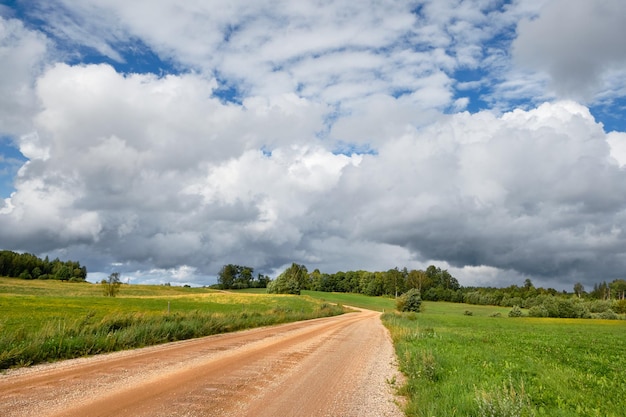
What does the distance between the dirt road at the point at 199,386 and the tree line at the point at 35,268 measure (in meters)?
162

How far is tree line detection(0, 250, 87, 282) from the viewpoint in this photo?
146m

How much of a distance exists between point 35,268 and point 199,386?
177 m

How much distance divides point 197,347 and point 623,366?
18.2 metres

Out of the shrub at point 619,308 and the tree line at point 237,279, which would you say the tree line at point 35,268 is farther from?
the shrub at point 619,308

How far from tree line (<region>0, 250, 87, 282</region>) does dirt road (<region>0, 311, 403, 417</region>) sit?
162474 mm

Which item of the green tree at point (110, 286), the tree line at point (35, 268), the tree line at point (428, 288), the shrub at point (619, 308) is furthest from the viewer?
the tree line at point (35, 268)

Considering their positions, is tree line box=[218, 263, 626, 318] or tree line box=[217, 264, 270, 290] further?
tree line box=[217, 264, 270, 290]

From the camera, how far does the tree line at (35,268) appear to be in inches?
5733

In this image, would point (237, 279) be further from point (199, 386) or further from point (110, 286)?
point (199, 386)

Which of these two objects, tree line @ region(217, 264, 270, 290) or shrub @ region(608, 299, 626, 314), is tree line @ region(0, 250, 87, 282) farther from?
shrub @ region(608, 299, 626, 314)

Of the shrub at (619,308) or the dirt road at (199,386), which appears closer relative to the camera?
the dirt road at (199,386)

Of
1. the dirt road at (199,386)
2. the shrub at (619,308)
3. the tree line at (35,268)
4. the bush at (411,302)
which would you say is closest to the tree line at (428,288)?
the shrub at (619,308)

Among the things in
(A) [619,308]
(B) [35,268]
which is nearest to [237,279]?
(B) [35,268]

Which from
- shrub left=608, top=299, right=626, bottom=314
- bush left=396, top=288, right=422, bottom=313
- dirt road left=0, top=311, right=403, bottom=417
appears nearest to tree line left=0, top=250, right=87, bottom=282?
bush left=396, top=288, right=422, bottom=313
